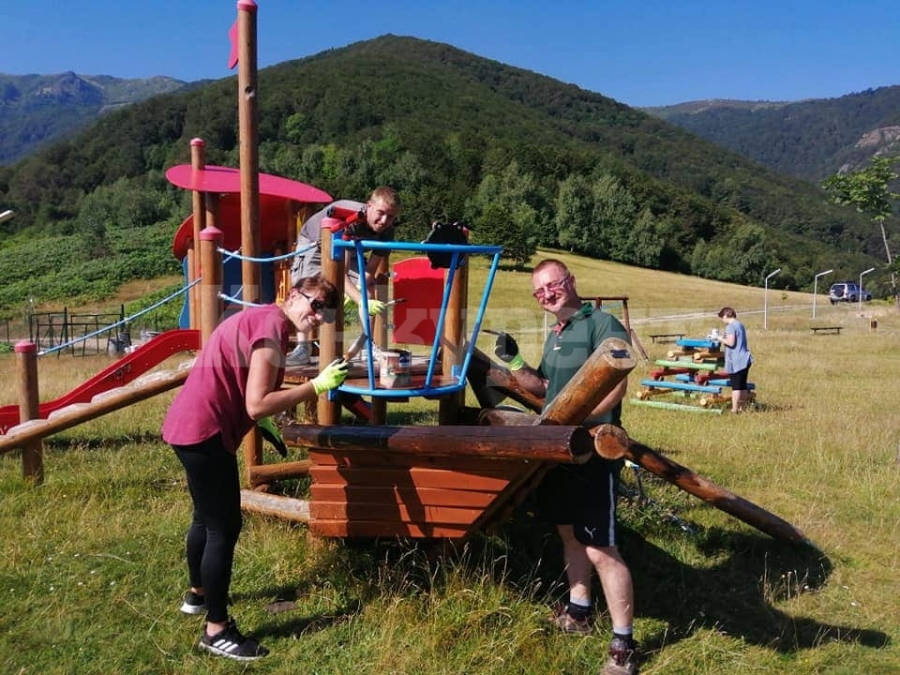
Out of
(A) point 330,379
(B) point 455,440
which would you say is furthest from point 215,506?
(B) point 455,440

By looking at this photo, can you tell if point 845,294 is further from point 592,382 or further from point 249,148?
point 592,382

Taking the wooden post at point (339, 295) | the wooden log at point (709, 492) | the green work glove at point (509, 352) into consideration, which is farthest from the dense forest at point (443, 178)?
the green work glove at point (509, 352)

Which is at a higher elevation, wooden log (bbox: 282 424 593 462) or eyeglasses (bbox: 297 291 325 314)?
eyeglasses (bbox: 297 291 325 314)

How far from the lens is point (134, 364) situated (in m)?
6.73

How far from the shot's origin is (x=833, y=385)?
1372cm

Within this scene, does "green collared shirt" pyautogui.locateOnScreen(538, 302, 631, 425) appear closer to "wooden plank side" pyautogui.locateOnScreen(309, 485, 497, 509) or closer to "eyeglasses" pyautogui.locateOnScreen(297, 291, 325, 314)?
"wooden plank side" pyautogui.locateOnScreen(309, 485, 497, 509)

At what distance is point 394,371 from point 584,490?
1.08 m

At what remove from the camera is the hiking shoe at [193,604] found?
390 cm

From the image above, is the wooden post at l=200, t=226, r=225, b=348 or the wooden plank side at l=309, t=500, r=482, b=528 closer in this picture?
the wooden plank side at l=309, t=500, r=482, b=528

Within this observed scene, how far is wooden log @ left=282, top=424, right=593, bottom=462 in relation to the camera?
313 centimetres

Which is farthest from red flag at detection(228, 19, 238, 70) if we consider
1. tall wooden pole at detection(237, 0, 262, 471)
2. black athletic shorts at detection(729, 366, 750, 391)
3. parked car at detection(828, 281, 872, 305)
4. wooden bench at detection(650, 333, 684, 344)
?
parked car at detection(828, 281, 872, 305)

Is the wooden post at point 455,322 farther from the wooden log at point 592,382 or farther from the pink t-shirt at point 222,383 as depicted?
the pink t-shirt at point 222,383

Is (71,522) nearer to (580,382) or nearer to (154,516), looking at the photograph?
(154,516)

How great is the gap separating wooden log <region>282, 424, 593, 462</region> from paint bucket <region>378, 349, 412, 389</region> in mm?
222
